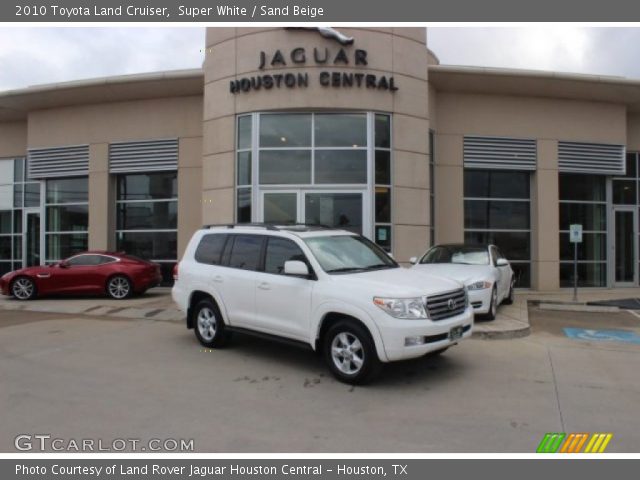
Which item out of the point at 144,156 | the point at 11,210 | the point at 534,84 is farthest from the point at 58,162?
the point at 534,84

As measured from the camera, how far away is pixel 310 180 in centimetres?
1275

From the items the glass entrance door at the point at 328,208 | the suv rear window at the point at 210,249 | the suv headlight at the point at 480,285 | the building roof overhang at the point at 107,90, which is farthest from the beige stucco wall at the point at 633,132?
the suv rear window at the point at 210,249

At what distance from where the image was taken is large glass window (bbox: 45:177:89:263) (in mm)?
16609

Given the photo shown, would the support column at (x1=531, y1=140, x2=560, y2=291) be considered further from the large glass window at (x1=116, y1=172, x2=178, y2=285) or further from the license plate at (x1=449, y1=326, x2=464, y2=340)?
the large glass window at (x1=116, y1=172, x2=178, y2=285)

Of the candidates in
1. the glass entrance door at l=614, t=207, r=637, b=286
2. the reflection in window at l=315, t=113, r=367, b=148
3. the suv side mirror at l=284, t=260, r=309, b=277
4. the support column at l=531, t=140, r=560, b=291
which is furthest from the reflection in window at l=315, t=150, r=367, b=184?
the glass entrance door at l=614, t=207, r=637, b=286

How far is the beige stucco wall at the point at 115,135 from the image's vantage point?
15.4 m

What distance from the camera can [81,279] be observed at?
42.9ft

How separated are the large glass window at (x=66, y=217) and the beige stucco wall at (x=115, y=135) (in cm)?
77

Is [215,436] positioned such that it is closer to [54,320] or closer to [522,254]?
[54,320]

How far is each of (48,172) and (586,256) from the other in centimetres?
1815

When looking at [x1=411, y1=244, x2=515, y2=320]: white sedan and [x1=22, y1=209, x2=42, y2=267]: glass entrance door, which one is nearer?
[x1=411, y1=244, x2=515, y2=320]: white sedan

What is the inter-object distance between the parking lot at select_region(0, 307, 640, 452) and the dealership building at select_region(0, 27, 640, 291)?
19.9 feet

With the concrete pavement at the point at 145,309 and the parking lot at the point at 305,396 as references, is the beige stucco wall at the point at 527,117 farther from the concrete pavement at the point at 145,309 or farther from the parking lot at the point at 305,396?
the parking lot at the point at 305,396

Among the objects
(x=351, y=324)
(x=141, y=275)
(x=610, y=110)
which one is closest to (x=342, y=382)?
(x=351, y=324)
